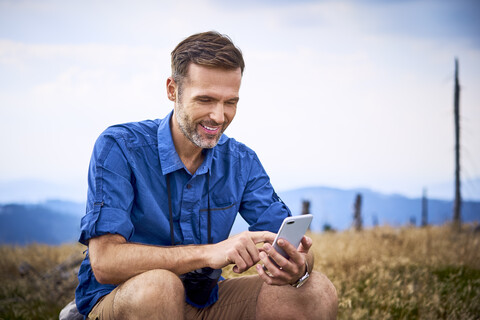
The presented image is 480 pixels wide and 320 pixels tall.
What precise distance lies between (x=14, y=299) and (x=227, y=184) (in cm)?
418

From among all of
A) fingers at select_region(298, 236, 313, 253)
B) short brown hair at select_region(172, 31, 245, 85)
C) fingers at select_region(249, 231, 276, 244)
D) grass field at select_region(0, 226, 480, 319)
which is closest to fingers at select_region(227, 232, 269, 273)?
fingers at select_region(249, 231, 276, 244)

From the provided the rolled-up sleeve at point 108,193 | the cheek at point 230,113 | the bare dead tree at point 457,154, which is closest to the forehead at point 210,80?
the cheek at point 230,113

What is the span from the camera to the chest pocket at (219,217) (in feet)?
9.74

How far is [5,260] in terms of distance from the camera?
858 centimetres

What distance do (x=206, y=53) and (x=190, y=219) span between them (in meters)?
1.09

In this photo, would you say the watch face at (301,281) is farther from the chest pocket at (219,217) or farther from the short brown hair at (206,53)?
the short brown hair at (206,53)

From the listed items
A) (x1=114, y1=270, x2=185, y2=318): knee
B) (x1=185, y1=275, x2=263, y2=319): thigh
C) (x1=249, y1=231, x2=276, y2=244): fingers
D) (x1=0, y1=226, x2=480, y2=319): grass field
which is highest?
(x1=249, y1=231, x2=276, y2=244): fingers

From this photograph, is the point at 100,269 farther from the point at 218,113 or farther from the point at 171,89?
the point at 171,89

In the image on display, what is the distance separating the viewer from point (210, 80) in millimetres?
2867

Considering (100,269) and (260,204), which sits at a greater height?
(260,204)

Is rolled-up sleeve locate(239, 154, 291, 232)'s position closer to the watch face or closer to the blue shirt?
the blue shirt

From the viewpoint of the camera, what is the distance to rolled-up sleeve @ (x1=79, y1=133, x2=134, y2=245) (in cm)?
237

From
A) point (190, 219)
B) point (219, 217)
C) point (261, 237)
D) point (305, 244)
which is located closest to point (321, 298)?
point (305, 244)

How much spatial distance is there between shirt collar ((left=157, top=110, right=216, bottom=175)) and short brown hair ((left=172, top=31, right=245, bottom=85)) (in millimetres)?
338
